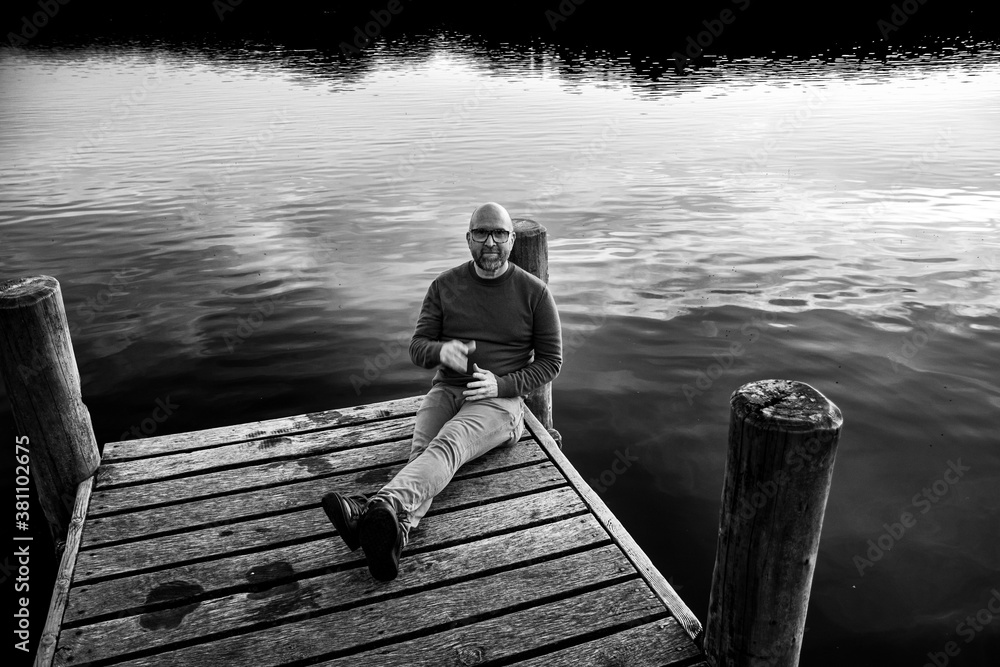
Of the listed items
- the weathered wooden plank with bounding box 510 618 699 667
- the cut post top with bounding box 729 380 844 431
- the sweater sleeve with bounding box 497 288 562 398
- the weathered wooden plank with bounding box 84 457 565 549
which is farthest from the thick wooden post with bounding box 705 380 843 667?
the sweater sleeve with bounding box 497 288 562 398

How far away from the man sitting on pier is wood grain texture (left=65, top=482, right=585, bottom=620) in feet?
1.37

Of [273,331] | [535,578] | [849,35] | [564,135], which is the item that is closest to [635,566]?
[535,578]

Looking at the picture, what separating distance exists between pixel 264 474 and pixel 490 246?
2197mm

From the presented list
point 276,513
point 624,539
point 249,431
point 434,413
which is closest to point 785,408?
point 624,539

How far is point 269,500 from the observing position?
459 centimetres

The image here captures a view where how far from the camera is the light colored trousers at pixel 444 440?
4.20m

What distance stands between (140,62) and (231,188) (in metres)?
33.6

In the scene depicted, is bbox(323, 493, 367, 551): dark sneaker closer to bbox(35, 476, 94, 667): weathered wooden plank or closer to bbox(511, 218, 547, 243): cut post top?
bbox(35, 476, 94, 667): weathered wooden plank

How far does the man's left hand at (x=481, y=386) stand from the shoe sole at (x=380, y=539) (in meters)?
1.21

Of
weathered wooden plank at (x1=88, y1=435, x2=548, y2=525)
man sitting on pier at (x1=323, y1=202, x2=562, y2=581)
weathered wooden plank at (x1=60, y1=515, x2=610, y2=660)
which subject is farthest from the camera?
man sitting on pier at (x1=323, y1=202, x2=562, y2=581)

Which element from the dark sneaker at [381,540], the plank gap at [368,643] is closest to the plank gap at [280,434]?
the dark sneaker at [381,540]

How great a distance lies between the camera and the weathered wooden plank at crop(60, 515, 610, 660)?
3.48 metres

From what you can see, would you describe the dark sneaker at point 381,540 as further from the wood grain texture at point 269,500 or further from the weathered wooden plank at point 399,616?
the wood grain texture at point 269,500

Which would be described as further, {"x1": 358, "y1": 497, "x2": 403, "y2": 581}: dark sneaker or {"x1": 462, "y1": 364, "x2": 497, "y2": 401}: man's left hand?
{"x1": 462, "y1": 364, "x2": 497, "y2": 401}: man's left hand
